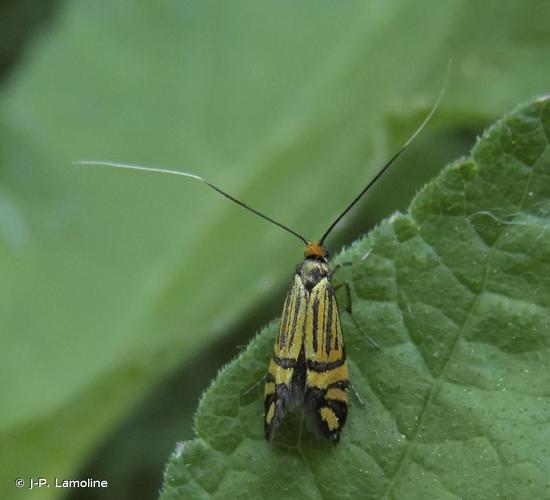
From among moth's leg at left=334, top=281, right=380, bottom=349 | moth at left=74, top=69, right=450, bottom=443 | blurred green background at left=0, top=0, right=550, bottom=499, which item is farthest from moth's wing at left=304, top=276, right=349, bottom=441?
blurred green background at left=0, top=0, right=550, bottom=499

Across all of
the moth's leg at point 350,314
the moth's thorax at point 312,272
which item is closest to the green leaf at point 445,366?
the moth's leg at point 350,314

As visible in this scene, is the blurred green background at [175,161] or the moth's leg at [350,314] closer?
the moth's leg at [350,314]

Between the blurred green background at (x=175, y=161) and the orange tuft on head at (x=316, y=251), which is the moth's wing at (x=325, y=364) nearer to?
the orange tuft on head at (x=316, y=251)

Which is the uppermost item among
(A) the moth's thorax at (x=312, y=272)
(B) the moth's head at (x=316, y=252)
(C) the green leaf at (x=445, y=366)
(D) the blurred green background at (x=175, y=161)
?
(D) the blurred green background at (x=175, y=161)

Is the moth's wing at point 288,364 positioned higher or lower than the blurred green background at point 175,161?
lower

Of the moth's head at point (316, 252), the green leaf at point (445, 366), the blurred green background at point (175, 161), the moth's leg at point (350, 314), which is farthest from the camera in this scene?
the blurred green background at point (175, 161)

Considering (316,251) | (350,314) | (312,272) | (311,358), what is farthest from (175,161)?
(350,314)

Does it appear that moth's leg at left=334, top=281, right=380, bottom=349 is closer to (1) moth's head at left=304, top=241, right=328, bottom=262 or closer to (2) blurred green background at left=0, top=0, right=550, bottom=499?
(1) moth's head at left=304, top=241, right=328, bottom=262
